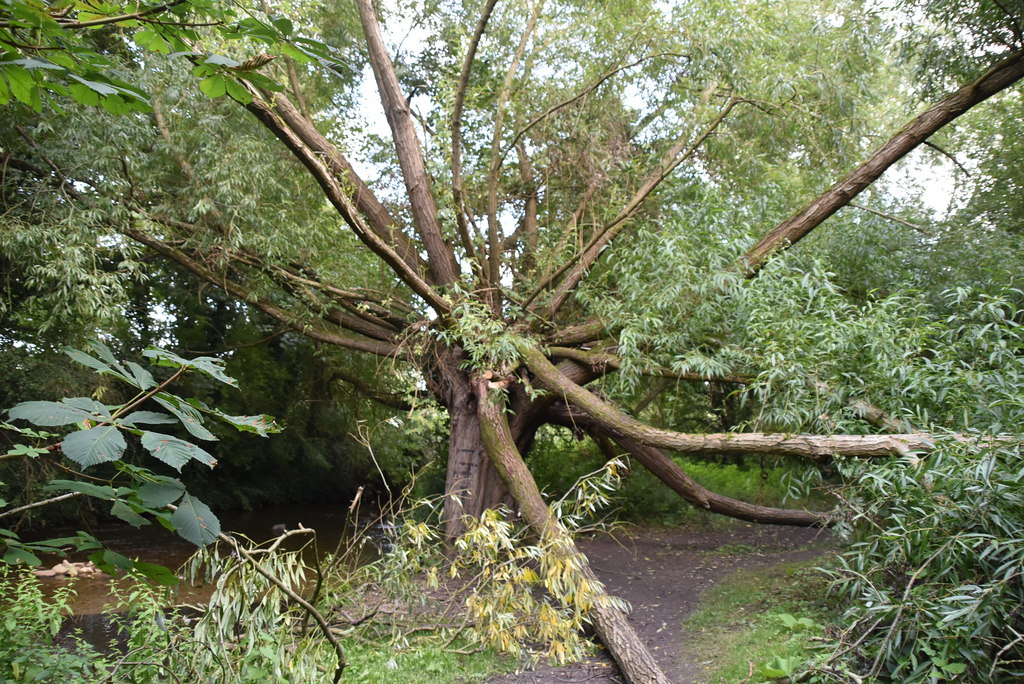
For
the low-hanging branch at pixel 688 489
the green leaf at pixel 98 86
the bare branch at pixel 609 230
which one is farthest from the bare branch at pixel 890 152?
the green leaf at pixel 98 86

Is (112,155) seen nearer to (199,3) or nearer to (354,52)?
(354,52)

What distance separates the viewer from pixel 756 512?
356 inches

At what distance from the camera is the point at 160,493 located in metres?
1.65

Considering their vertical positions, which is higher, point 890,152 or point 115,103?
point 890,152

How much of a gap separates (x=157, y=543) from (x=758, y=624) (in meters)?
8.14

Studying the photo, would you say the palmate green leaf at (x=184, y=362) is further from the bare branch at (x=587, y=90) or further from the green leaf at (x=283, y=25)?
the bare branch at (x=587, y=90)

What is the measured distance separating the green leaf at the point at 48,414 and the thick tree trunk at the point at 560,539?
3.28 meters

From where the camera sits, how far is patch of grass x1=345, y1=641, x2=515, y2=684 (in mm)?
5000

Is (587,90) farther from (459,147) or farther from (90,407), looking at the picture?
(90,407)

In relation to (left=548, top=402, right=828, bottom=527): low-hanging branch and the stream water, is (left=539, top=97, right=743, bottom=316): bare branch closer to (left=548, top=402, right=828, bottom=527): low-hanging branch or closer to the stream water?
(left=548, top=402, right=828, bottom=527): low-hanging branch

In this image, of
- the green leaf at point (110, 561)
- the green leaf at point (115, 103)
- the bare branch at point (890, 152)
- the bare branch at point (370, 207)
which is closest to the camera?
the green leaf at point (110, 561)

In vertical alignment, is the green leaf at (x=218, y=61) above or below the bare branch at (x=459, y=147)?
below

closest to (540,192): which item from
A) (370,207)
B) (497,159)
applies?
(497,159)

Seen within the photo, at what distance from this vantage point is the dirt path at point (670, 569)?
17.7ft
